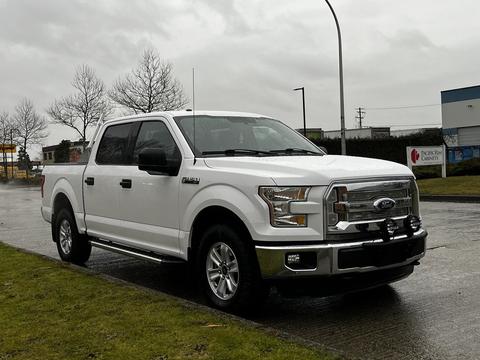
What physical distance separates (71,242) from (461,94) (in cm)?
3986

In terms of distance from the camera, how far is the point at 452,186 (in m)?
20.0

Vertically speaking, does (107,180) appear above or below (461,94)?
below

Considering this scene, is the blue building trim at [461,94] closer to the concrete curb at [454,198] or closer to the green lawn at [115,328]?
the concrete curb at [454,198]

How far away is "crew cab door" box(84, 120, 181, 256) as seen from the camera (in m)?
5.77

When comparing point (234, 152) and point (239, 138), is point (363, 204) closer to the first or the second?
point (234, 152)

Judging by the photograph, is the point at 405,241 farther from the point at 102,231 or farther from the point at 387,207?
the point at 102,231

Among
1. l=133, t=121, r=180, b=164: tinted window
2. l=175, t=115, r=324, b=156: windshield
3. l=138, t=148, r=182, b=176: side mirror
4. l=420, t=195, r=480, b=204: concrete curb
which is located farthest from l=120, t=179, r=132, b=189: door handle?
l=420, t=195, r=480, b=204: concrete curb

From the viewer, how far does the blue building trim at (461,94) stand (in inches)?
1619

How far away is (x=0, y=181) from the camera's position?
2136 inches

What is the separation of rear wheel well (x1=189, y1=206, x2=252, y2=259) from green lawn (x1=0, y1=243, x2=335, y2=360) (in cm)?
62

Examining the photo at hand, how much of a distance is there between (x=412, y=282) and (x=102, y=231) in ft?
12.3

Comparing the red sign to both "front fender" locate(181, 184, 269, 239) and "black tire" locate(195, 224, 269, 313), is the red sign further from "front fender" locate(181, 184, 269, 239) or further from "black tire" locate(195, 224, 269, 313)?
"black tire" locate(195, 224, 269, 313)

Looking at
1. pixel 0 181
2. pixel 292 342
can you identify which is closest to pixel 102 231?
pixel 292 342

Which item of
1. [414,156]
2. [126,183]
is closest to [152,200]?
[126,183]
